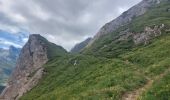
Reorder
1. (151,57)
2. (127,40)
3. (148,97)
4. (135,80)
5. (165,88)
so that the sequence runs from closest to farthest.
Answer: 1. (148,97)
2. (165,88)
3. (135,80)
4. (151,57)
5. (127,40)

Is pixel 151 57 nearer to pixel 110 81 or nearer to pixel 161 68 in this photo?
pixel 161 68

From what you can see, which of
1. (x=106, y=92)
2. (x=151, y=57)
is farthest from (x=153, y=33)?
(x=106, y=92)

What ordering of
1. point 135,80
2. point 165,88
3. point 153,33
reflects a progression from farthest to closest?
1. point 153,33
2. point 135,80
3. point 165,88

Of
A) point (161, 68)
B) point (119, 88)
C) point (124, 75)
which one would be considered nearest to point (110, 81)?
point (124, 75)

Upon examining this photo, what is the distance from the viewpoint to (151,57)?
70438mm

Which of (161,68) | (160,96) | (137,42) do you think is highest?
(137,42)

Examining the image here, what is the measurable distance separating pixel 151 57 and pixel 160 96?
40997 mm

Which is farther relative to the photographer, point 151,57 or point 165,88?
point 151,57

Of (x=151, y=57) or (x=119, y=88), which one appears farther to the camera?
(x=151, y=57)

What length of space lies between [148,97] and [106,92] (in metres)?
6.99

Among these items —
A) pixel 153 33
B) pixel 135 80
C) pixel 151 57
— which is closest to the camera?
pixel 135 80

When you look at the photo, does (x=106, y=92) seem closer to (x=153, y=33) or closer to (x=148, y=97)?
(x=148, y=97)

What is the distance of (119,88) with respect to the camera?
37.3m

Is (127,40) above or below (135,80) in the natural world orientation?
above
